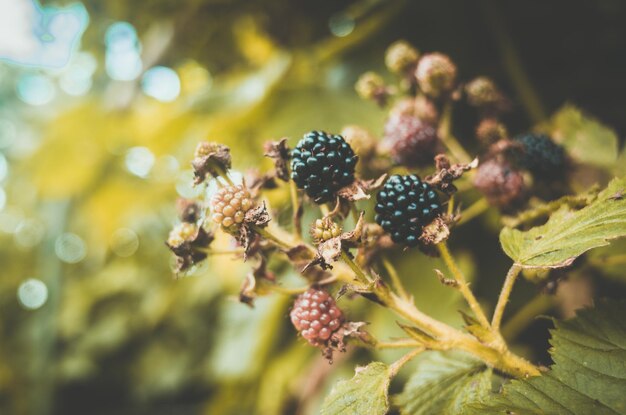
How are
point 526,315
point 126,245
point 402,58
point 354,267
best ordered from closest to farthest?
point 354,267 → point 402,58 → point 526,315 → point 126,245

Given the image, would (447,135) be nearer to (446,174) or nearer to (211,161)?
(446,174)

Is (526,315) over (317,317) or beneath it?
beneath

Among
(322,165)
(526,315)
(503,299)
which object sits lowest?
(526,315)

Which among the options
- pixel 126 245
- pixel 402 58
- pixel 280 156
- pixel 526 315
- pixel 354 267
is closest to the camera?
pixel 354 267

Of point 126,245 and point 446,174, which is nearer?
point 446,174

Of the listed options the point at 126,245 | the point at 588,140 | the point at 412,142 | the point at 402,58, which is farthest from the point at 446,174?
the point at 126,245

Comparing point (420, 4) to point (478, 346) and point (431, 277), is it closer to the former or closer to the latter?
point (431, 277)

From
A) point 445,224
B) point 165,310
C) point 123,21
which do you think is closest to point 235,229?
point 445,224
